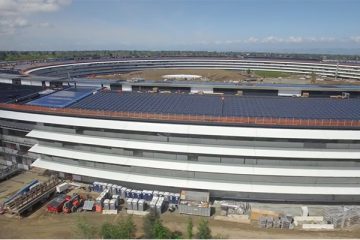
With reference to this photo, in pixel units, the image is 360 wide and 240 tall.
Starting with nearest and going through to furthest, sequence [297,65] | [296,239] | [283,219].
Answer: [296,239], [283,219], [297,65]

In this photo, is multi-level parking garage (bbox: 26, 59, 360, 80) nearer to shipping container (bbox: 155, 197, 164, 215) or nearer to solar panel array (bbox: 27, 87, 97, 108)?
solar panel array (bbox: 27, 87, 97, 108)

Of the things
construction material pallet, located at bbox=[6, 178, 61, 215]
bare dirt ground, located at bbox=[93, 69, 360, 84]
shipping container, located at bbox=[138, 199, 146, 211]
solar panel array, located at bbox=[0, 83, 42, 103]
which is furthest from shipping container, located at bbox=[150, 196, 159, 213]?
bare dirt ground, located at bbox=[93, 69, 360, 84]

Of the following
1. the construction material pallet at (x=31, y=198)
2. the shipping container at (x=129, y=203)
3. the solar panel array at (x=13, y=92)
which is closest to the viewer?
the construction material pallet at (x=31, y=198)

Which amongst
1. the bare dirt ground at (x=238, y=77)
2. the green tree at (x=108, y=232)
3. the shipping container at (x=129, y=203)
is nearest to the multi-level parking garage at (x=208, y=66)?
the bare dirt ground at (x=238, y=77)

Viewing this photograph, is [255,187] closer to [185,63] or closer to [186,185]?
[186,185]

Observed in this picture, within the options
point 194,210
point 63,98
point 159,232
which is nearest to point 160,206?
point 194,210

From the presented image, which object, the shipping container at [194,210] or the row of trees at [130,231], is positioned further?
the shipping container at [194,210]

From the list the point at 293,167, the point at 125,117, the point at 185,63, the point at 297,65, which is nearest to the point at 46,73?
the point at 185,63

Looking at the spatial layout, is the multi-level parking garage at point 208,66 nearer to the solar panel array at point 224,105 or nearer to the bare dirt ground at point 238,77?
the bare dirt ground at point 238,77
